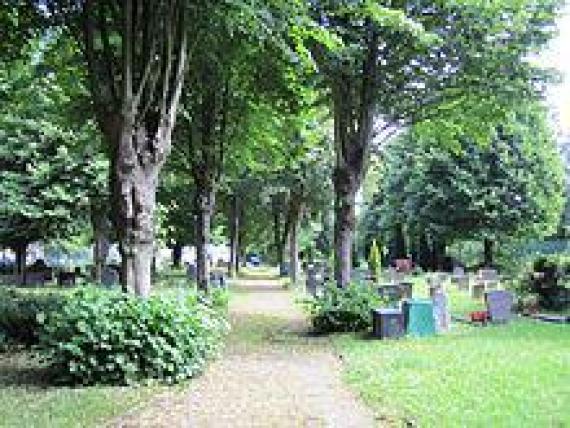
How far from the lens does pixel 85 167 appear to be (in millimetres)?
29516

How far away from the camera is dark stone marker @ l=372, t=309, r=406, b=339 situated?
16.1 meters

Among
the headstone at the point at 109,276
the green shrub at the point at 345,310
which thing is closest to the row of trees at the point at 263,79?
the green shrub at the point at 345,310

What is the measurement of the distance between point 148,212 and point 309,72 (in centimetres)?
673

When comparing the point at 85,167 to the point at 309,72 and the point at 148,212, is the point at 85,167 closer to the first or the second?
the point at 309,72

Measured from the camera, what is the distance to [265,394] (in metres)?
10.3

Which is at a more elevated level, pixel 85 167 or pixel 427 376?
pixel 85 167

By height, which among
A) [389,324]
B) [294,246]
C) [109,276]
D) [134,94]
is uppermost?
[134,94]

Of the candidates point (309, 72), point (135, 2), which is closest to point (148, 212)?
point (135, 2)

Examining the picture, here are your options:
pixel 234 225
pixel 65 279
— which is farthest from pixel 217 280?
pixel 234 225

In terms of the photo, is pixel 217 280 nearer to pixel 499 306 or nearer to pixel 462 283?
pixel 462 283

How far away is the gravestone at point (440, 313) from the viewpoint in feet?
56.5

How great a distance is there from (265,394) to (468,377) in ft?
9.26

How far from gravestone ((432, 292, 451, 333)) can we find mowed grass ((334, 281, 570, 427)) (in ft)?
0.91

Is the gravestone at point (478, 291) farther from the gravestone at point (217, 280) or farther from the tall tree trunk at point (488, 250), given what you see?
the tall tree trunk at point (488, 250)
